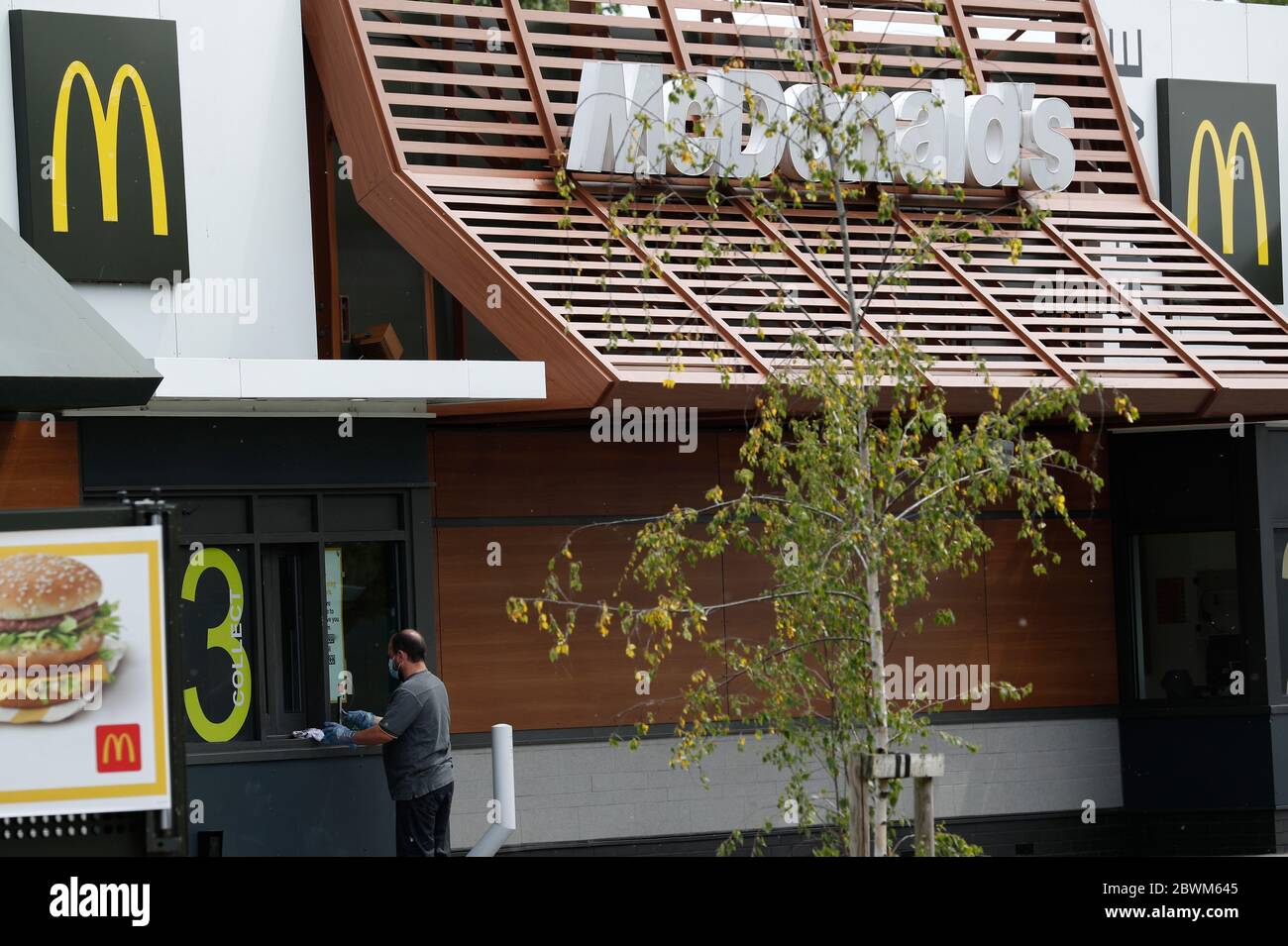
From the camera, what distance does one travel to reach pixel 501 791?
10.7 metres

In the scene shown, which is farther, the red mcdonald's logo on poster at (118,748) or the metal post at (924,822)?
the metal post at (924,822)

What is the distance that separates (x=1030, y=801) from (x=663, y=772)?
3.40m

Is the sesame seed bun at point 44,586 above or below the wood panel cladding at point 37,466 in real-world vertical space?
below

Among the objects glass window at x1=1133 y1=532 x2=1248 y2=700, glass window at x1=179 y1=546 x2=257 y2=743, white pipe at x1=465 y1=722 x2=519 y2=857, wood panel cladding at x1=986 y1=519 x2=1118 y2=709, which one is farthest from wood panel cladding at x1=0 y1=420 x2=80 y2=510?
glass window at x1=1133 y1=532 x2=1248 y2=700

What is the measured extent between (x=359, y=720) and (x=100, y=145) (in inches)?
177

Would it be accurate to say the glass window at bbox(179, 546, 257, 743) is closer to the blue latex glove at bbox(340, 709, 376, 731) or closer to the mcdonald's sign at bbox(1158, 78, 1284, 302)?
the blue latex glove at bbox(340, 709, 376, 731)

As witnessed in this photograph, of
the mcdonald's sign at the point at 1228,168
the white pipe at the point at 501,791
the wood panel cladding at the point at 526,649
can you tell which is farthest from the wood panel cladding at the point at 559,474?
the mcdonald's sign at the point at 1228,168

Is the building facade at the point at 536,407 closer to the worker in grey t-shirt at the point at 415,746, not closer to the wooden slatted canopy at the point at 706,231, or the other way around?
the wooden slatted canopy at the point at 706,231

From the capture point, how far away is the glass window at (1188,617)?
15.1m

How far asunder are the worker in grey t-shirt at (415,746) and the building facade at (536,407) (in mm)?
961

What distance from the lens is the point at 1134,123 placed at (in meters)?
16.4

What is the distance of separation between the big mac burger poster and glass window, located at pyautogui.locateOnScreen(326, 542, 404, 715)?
5.72 meters

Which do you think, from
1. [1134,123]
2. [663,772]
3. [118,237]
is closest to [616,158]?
[118,237]
